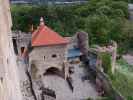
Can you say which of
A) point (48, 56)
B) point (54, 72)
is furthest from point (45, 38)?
point (54, 72)

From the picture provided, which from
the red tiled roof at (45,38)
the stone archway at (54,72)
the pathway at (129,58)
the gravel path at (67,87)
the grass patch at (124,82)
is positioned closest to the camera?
the gravel path at (67,87)

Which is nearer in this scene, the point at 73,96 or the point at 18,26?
the point at 73,96

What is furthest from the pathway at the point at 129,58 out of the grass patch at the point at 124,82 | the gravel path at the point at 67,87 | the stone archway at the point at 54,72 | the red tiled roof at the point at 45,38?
the red tiled roof at the point at 45,38

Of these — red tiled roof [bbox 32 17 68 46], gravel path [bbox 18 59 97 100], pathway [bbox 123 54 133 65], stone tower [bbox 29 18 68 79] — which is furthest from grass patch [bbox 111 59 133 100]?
red tiled roof [bbox 32 17 68 46]

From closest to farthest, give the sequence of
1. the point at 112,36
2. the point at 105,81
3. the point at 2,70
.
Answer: the point at 2,70, the point at 105,81, the point at 112,36

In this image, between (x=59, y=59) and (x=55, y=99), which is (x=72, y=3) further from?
(x=55, y=99)

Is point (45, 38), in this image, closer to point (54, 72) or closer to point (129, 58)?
point (54, 72)

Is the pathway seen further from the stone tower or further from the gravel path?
the stone tower

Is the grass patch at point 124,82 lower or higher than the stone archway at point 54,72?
lower

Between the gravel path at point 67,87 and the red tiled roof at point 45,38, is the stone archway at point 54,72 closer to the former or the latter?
the gravel path at point 67,87

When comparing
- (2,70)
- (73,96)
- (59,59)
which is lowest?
(73,96)

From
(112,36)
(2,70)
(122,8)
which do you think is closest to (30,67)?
(112,36)
